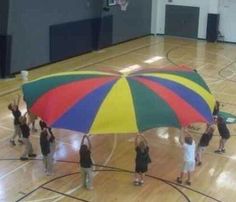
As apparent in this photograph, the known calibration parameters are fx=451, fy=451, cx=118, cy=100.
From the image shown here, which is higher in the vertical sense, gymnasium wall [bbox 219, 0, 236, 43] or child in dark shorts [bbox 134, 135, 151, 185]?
gymnasium wall [bbox 219, 0, 236, 43]

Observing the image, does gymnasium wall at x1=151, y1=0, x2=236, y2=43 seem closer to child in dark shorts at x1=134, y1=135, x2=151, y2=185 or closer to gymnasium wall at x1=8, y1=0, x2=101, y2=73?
gymnasium wall at x1=8, y1=0, x2=101, y2=73

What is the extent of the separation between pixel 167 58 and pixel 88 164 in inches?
467

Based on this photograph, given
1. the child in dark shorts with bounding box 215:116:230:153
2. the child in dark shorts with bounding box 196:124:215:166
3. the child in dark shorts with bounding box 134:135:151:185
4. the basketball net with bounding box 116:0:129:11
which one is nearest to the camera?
the child in dark shorts with bounding box 134:135:151:185

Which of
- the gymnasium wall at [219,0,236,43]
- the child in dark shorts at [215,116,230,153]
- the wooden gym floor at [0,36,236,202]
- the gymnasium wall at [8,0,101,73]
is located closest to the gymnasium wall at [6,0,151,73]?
the gymnasium wall at [8,0,101,73]

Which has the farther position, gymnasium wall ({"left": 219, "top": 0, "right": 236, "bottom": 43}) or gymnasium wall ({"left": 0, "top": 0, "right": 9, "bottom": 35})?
gymnasium wall ({"left": 219, "top": 0, "right": 236, "bottom": 43})

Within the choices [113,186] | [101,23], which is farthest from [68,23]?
[113,186]

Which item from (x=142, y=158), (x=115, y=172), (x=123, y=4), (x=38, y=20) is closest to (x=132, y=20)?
(x=123, y=4)

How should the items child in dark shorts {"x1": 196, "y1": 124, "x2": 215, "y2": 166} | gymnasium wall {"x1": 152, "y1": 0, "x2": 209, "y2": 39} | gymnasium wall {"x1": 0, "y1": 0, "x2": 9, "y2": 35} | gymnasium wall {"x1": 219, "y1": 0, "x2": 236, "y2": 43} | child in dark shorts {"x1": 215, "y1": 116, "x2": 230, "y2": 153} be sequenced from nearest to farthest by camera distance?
child in dark shorts {"x1": 196, "y1": 124, "x2": 215, "y2": 166} → child in dark shorts {"x1": 215, "y1": 116, "x2": 230, "y2": 153} → gymnasium wall {"x1": 0, "y1": 0, "x2": 9, "y2": 35} → gymnasium wall {"x1": 219, "y1": 0, "x2": 236, "y2": 43} → gymnasium wall {"x1": 152, "y1": 0, "x2": 209, "y2": 39}

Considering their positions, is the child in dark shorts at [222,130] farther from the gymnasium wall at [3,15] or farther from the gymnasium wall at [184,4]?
Answer: the gymnasium wall at [184,4]

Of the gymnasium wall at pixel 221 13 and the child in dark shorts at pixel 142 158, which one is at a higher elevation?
the gymnasium wall at pixel 221 13

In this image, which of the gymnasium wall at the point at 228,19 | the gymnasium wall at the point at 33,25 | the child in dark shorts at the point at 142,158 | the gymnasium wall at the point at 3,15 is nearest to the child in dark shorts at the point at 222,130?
the child in dark shorts at the point at 142,158

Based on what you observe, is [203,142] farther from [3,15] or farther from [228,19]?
[228,19]

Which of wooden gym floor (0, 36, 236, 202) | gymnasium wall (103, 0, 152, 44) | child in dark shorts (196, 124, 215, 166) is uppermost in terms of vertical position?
gymnasium wall (103, 0, 152, 44)

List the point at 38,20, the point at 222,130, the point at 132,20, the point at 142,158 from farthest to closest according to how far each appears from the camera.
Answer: the point at 132,20
the point at 38,20
the point at 222,130
the point at 142,158
